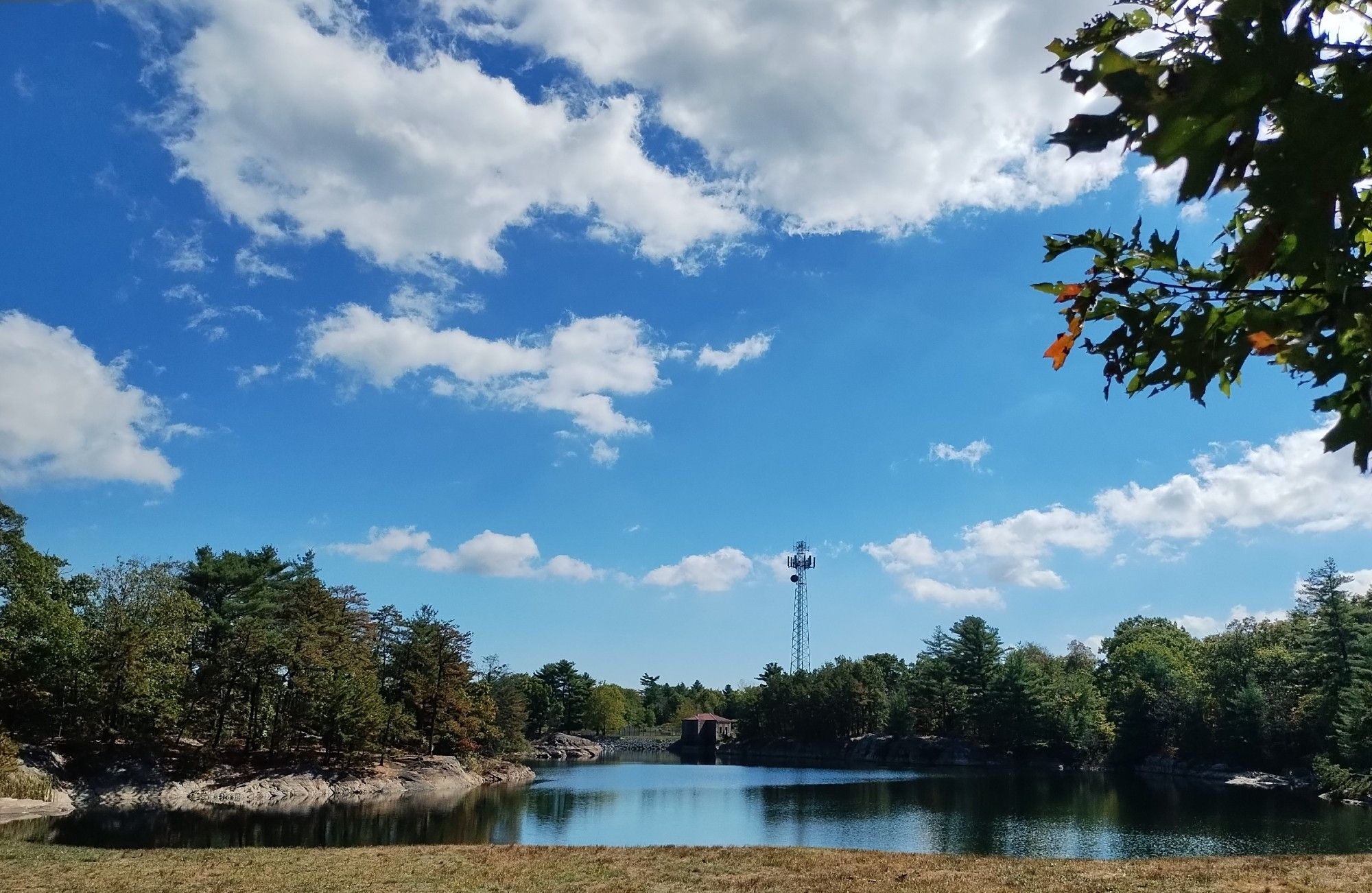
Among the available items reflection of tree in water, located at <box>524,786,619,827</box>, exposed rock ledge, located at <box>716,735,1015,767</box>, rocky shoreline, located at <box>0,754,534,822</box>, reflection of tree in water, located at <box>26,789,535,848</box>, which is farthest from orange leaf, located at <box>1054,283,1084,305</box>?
exposed rock ledge, located at <box>716,735,1015,767</box>

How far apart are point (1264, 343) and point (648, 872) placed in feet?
45.7

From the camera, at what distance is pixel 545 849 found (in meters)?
16.8

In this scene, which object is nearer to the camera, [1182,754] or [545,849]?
[545,849]

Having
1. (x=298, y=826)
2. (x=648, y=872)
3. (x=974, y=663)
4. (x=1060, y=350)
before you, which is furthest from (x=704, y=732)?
(x=1060, y=350)

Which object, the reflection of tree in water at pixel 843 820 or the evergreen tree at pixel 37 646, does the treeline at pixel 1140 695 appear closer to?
the reflection of tree in water at pixel 843 820

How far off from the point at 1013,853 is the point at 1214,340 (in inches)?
829

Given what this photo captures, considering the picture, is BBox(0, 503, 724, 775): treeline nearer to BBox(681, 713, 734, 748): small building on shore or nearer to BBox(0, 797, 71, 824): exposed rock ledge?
BBox(0, 797, 71, 824): exposed rock ledge

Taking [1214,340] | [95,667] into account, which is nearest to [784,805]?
[95,667]

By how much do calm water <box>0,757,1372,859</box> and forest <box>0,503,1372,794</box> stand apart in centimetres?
543

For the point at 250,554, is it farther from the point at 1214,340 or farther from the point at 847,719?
the point at 847,719

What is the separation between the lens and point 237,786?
3375 cm

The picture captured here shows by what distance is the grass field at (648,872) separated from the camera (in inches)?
475

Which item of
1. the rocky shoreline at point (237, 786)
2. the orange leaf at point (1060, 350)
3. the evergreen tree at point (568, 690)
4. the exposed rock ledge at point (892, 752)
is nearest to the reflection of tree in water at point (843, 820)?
the rocky shoreline at point (237, 786)

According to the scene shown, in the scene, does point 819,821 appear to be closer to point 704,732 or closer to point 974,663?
point 974,663
